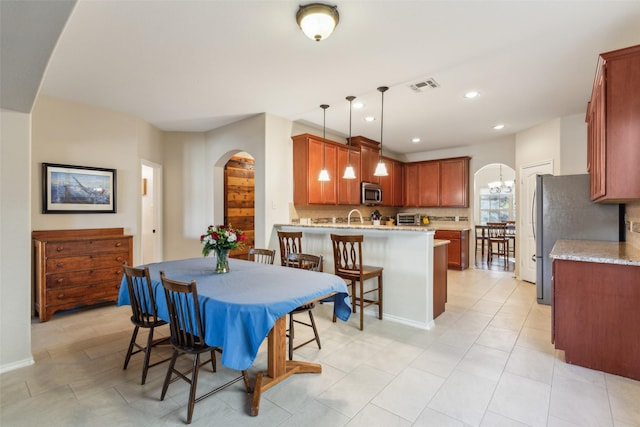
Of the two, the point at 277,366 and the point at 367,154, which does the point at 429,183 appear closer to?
the point at 367,154

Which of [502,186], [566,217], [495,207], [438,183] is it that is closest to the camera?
[566,217]

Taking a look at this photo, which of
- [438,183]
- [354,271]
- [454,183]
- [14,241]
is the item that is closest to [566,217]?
[354,271]

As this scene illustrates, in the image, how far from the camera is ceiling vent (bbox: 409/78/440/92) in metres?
3.25

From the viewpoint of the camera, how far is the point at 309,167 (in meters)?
4.53

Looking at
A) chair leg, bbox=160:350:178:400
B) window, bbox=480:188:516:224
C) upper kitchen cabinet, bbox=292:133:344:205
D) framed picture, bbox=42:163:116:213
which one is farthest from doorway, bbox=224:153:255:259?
window, bbox=480:188:516:224

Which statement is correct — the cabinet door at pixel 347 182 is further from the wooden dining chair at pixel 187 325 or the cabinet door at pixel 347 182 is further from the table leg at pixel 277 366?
the wooden dining chair at pixel 187 325

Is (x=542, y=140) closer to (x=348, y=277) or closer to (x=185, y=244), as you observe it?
(x=348, y=277)

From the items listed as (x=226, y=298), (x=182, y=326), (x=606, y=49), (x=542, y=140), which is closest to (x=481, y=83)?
(x=606, y=49)

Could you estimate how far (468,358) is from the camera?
2533 mm

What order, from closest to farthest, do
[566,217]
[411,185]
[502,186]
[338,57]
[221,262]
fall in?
[221,262] < [338,57] < [566,217] < [411,185] < [502,186]

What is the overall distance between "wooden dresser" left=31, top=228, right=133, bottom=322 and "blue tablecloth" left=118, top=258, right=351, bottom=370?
1538 millimetres

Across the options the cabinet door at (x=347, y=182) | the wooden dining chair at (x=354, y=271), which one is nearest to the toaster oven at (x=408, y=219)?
the cabinet door at (x=347, y=182)

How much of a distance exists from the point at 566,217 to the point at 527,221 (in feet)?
4.86

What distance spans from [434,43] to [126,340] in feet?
12.5
